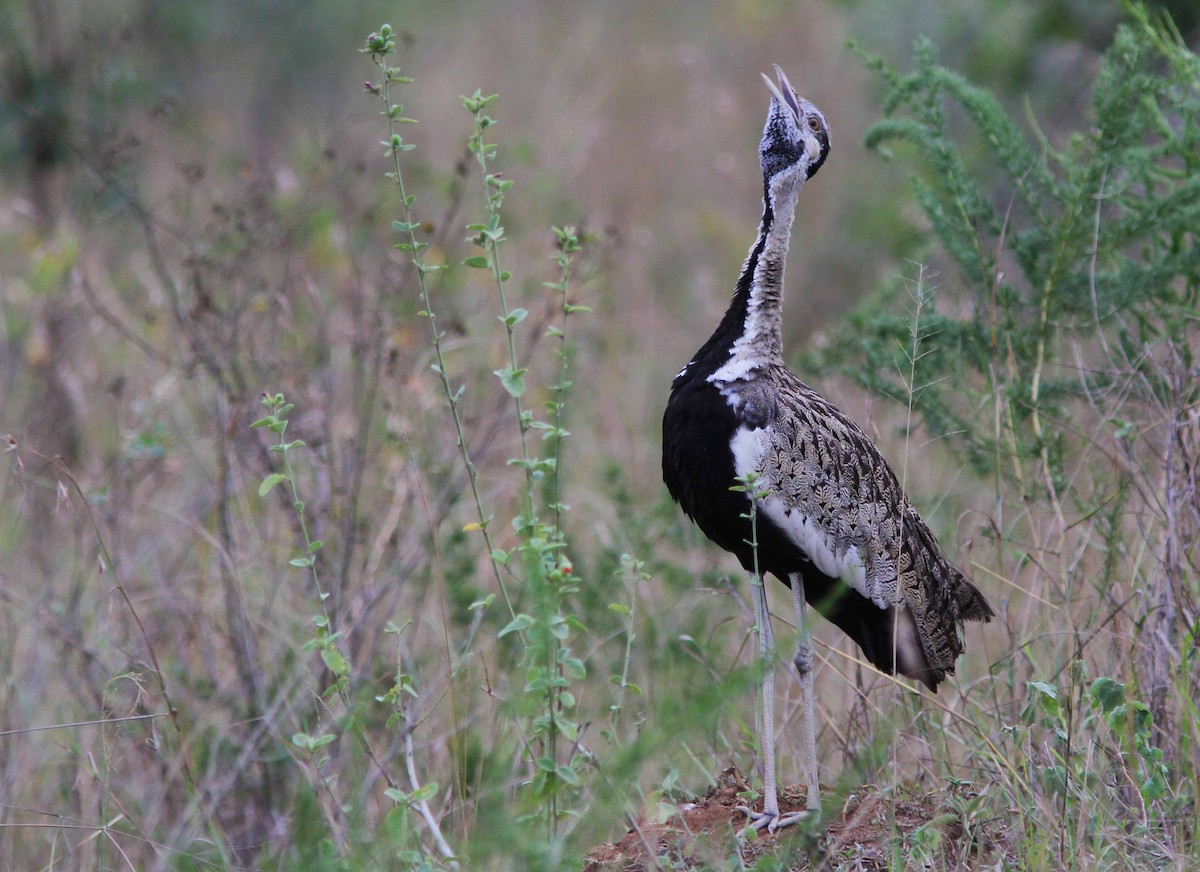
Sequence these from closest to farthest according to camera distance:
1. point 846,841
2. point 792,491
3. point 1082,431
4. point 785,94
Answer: point 846,841, point 792,491, point 785,94, point 1082,431

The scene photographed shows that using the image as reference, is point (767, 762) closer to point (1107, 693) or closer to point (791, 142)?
point (1107, 693)

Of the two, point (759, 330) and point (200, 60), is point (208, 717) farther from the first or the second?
point (200, 60)

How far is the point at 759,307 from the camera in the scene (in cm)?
362

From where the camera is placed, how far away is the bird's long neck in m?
3.59

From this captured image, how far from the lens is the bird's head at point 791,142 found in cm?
369

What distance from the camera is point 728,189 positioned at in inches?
412

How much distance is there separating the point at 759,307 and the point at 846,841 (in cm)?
136

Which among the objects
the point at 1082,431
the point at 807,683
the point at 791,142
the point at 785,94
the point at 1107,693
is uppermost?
the point at 785,94

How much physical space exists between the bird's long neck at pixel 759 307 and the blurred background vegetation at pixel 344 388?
379mm

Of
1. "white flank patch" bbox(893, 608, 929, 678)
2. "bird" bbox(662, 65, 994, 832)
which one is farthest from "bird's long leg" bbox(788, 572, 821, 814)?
"white flank patch" bbox(893, 608, 929, 678)

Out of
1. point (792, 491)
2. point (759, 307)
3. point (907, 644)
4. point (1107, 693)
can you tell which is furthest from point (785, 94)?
point (1107, 693)

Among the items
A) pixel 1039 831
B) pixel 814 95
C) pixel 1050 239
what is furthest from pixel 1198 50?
pixel 1039 831

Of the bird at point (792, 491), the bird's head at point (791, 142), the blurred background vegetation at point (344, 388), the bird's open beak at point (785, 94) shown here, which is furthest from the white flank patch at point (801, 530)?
the bird's open beak at point (785, 94)

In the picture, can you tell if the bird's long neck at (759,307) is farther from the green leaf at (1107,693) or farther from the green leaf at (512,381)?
the green leaf at (1107,693)
